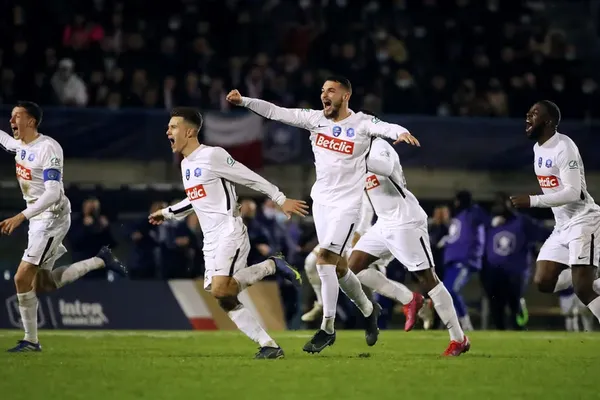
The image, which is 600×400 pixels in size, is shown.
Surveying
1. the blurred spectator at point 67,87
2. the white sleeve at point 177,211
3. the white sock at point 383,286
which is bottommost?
the white sock at point 383,286

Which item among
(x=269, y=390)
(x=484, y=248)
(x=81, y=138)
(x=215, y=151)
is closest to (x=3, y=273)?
(x=81, y=138)

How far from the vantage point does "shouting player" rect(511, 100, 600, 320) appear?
40.3 ft

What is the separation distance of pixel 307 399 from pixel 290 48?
17.1 metres

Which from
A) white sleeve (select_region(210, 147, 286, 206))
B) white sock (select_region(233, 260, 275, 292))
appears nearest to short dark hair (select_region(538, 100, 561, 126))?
white sleeve (select_region(210, 147, 286, 206))

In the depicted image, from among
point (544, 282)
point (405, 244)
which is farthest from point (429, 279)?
point (544, 282)

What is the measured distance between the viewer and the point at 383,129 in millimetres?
11664

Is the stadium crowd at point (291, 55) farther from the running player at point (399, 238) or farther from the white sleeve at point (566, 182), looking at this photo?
the white sleeve at point (566, 182)

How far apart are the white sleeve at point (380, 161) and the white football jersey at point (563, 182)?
1.49 m

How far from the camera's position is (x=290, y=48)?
2488 centimetres

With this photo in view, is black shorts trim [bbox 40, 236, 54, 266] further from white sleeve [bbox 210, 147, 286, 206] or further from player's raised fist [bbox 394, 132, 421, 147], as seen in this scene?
player's raised fist [bbox 394, 132, 421, 147]

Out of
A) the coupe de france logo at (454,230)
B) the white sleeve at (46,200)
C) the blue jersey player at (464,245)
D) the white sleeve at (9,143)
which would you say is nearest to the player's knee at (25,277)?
the white sleeve at (46,200)

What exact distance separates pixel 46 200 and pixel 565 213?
521 cm

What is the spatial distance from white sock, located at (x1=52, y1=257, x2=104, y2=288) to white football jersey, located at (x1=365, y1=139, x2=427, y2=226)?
3097 mm

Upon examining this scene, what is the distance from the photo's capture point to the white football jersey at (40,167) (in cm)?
1230
